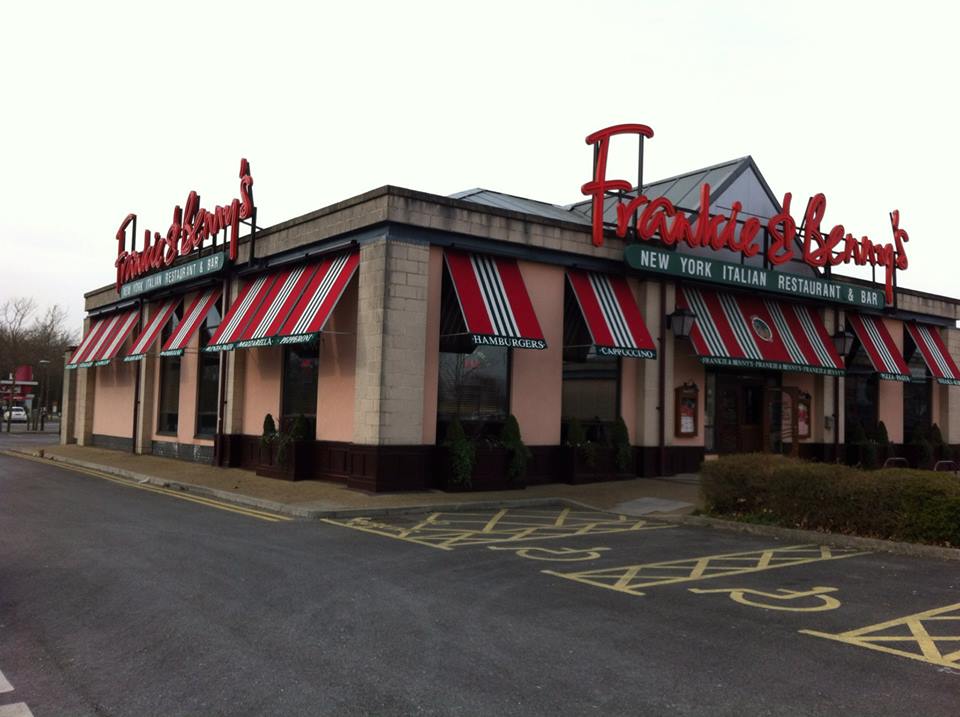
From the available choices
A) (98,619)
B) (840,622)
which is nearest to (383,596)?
(98,619)

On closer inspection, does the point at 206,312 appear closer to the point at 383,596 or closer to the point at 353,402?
the point at 353,402

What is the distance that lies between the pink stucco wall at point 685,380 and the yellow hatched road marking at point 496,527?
599 cm

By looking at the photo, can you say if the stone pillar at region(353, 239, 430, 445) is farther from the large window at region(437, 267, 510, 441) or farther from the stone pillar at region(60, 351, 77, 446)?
the stone pillar at region(60, 351, 77, 446)

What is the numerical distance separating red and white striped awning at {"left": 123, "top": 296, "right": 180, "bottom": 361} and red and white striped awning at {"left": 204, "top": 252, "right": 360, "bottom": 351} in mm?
5441

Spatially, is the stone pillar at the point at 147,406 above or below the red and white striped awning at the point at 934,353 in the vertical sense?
below

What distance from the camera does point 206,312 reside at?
72.3 ft

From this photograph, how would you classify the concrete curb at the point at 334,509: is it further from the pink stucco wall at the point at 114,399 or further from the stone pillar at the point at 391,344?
the pink stucco wall at the point at 114,399

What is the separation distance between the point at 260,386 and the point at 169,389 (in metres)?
6.47

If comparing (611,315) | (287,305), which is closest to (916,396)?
(611,315)

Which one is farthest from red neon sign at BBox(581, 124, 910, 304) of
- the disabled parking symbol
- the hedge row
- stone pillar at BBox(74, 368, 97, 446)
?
stone pillar at BBox(74, 368, 97, 446)

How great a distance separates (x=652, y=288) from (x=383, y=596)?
45.4ft

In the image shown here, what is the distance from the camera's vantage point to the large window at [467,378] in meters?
16.7

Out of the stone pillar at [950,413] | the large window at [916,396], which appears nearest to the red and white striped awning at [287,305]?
the large window at [916,396]

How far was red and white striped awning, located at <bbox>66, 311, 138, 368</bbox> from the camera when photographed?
1069 inches
